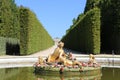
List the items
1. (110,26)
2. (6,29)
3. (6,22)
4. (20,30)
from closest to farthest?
(20,30) < (110,26) < (6,22) < (6,29)

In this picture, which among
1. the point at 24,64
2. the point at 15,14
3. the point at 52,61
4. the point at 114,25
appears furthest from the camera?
the point at 15,14

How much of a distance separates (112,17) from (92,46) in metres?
5.53

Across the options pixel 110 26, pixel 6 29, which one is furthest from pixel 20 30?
pixel 110 26

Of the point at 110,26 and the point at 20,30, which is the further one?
the point at 110,26

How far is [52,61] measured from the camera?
19219 mm

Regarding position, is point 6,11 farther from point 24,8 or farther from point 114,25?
point 114,25

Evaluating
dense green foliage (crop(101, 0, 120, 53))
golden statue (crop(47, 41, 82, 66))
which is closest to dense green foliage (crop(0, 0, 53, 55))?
dense green foliage (crop(101, 0, 120, 53))

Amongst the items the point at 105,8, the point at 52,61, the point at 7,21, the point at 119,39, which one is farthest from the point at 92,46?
the point at 52,61

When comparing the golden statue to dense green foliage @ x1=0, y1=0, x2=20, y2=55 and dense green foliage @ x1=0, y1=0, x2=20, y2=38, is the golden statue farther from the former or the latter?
dense green foliage @ x1=0, y1=0, x2=20, y2=38

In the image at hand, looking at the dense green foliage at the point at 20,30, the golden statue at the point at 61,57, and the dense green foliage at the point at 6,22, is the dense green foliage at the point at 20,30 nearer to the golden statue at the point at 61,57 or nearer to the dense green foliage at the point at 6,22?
the dense green foliage at the point at 6,22

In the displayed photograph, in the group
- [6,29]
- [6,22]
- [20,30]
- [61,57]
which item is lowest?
[61,57]

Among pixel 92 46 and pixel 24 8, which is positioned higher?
pixel 24 8

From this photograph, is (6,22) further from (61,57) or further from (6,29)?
(61,57)

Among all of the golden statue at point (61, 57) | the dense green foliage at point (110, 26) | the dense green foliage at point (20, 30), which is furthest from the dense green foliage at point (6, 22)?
the golden statue at point (61, 57)
